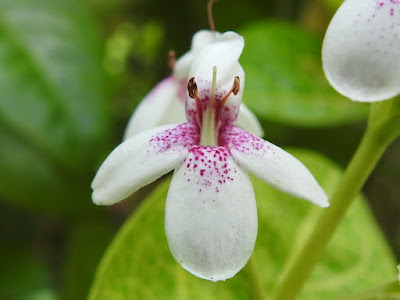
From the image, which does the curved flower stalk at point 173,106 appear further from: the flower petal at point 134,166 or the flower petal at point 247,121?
the flower petal at point 134,166

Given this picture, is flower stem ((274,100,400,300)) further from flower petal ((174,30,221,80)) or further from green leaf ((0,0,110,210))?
green leaf ((0,0,110,210))

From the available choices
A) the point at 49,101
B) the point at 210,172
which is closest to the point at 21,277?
the point at 49,101

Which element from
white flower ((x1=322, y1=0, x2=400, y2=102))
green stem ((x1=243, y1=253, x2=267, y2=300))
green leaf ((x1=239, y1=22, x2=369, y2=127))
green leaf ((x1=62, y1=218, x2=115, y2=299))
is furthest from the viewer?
green leaf ((x1=62, y1=218, x2=115, y2=299))

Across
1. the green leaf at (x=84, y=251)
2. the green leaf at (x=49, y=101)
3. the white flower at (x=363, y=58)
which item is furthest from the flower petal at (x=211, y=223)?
the green leaf at (x=84, y=251)

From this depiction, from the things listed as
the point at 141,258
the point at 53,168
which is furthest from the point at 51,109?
the point at 141,258

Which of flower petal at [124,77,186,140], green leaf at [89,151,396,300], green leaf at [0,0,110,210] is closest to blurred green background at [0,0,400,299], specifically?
green leaf at [0,0,110,210]

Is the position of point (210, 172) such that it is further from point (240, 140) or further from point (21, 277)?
point (21, 277)
